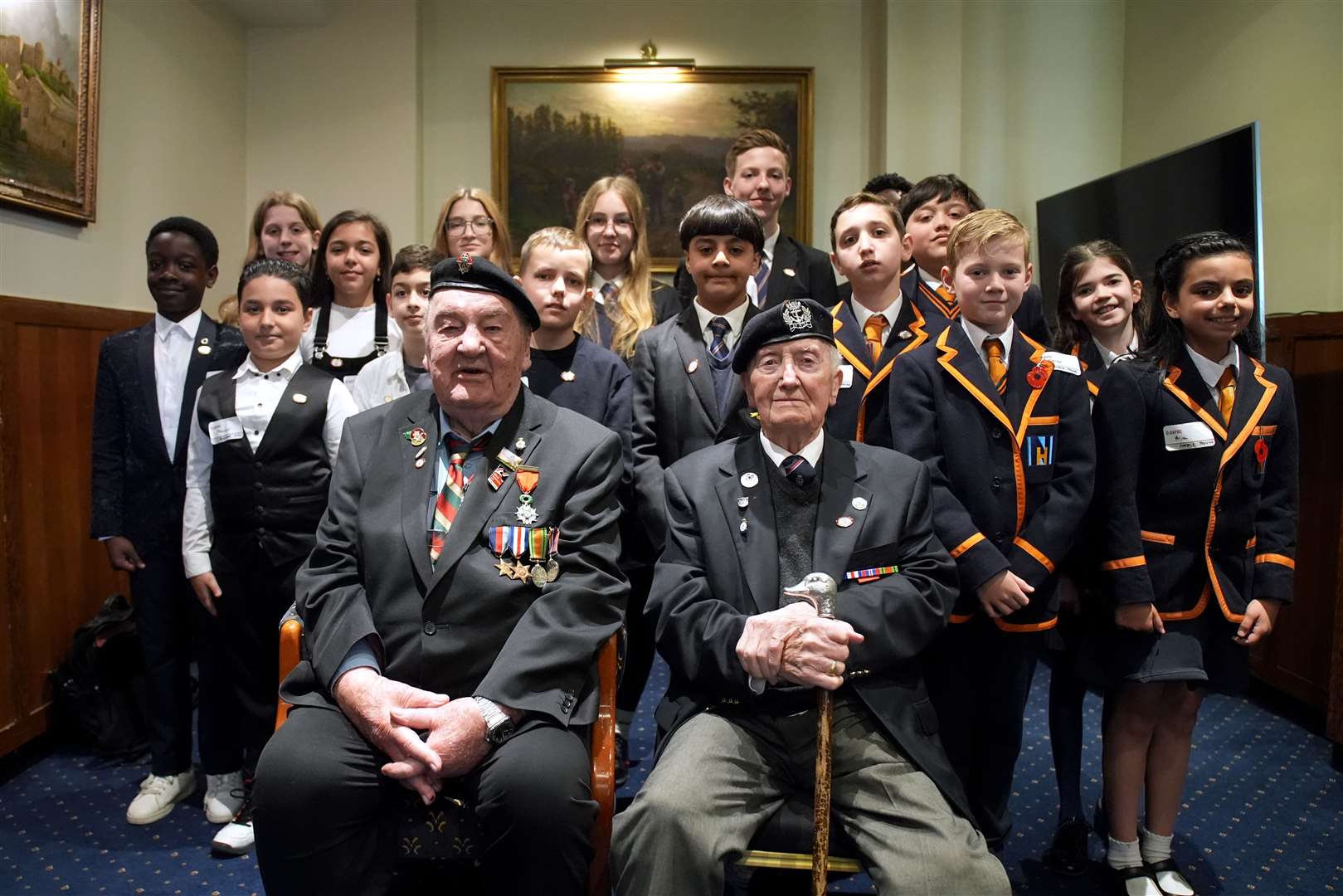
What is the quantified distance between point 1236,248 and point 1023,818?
1.85 m

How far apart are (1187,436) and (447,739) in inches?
80.1

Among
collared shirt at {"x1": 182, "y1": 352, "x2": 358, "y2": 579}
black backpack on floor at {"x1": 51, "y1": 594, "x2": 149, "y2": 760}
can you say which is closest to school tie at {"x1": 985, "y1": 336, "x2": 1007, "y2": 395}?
collared shirt at {"x1": 182, "y1": 352, "x2": 358, "y2": 579}

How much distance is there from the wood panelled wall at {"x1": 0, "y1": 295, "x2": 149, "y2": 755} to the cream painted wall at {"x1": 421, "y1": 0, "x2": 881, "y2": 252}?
3.20 meters

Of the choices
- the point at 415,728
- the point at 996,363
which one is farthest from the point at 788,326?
the point at 415,728

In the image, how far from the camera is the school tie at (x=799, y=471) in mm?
2197

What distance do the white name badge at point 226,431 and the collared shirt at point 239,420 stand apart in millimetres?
26

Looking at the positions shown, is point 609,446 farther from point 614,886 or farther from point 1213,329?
point 1213,329

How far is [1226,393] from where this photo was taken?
259 cm

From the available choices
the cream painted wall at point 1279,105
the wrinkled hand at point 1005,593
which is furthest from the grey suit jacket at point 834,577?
→ the cream painted wall at point 1279,105

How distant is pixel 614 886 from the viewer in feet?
6.17

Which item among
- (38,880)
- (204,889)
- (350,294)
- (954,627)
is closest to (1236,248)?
(954,627)

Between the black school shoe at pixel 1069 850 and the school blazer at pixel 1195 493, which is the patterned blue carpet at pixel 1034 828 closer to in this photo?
the black school shoe at pixel 1069 850

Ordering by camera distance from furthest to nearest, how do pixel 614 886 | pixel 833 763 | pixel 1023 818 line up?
pixel 1023 818 → pixel 833 763 → pixel 614 886

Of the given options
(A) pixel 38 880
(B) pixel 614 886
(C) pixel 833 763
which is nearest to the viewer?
(B) pixel 614 886
